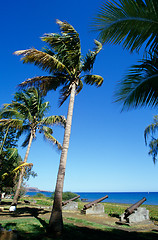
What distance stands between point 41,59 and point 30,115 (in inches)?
232

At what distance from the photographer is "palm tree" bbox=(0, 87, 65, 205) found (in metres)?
11.9

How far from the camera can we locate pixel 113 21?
2.89 m

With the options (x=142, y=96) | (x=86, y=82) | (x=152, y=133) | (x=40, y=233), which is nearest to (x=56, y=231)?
(x=40, y=233)

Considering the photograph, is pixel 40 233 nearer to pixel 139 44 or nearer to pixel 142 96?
pixel 142 96

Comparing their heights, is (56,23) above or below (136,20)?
above

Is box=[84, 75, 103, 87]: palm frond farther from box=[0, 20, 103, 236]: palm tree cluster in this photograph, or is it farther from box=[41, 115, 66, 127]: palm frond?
box=[41, 115, 66, 127]: palm frond

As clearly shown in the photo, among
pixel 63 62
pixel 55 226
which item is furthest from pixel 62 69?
pixel 55 226

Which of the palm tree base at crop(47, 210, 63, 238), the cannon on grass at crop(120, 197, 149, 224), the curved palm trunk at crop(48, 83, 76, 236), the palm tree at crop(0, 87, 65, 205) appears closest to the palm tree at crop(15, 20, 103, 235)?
the curved palm trunk at crop(48, 83, 76, 236)

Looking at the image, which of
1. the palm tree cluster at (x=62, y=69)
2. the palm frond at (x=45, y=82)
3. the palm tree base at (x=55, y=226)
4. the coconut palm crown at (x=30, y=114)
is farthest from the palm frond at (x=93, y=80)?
the palm tree base at (x=55, y=226)

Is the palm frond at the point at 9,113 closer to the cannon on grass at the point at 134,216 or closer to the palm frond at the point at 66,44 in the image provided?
the palm frond at the point at 66,44

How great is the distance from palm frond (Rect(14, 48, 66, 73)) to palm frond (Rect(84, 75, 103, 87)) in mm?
2146

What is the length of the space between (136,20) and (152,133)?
5.66 meters

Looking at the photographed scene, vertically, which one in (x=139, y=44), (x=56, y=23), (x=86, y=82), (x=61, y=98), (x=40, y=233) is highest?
(x=56, y=23)

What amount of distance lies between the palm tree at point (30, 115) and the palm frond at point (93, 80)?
4196mm
